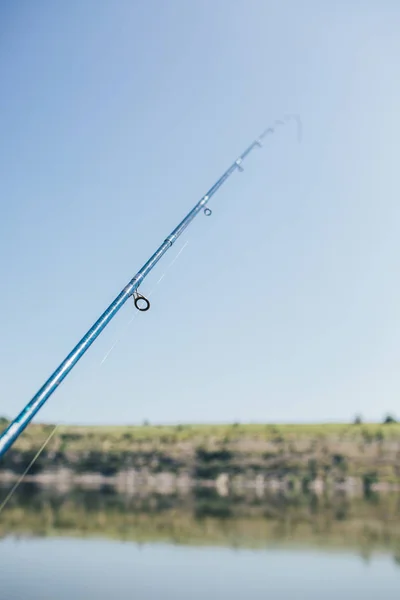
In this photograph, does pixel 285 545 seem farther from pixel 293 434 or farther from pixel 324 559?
pixel 293 434

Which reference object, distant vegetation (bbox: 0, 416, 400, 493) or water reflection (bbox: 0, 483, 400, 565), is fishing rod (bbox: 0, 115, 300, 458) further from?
distant vegetation (bbox: 0, 416, 400, 493)

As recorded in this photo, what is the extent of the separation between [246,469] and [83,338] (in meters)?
64.9

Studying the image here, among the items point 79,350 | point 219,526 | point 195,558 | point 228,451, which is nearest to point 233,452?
point 228,451

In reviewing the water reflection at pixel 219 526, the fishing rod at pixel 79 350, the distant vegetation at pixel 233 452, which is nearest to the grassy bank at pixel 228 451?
the distant vegetation at pixel 233 452

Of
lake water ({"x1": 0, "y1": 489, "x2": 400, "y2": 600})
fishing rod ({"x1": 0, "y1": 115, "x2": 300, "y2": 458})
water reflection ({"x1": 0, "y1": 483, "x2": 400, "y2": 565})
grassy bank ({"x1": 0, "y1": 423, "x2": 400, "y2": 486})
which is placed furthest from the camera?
grassy bank ({"x1": 0, "y1": 423, "x2": 400, "y2": 486})

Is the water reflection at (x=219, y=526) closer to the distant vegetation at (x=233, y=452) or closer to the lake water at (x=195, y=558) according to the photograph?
the lake water at (x=195, y=558)

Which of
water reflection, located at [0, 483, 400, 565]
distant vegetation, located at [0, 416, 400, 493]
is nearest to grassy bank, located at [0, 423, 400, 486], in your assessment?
distant vegetation, located at [0, 416, 400, 493]

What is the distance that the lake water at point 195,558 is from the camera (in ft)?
33.8

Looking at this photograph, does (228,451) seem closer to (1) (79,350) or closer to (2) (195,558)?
(2) (195,558)

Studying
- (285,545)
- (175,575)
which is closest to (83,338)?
(175,575)

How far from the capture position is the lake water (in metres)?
10.3

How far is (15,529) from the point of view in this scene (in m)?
17.5

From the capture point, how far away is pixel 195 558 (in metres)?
13.5

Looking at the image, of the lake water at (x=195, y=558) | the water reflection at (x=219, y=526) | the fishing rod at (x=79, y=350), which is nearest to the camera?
the fishing rod at (x=79, y=350)
